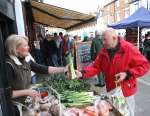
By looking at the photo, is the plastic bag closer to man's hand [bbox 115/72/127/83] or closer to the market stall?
man's hand [bbox 115/72/127/83]

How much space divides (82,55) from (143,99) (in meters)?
5.10

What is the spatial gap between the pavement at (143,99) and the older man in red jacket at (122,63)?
10.7ft

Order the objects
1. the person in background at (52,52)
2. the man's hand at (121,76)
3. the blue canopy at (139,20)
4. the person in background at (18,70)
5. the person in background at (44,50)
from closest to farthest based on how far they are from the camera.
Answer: the person in background at (18,70) < the man's hand at (121,76) < the person in background at (52,52) < the person in background at (44,50) < the blue canopy at (139,20)

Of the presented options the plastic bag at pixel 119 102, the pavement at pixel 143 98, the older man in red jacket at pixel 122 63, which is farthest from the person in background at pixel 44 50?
the plastic bag at pixel 119 102

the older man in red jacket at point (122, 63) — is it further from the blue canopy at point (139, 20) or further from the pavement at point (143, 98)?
the blue canopy at point (139, 20)

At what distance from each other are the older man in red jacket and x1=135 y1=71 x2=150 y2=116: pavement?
3251 millimetres

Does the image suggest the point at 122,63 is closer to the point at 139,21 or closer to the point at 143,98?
the point at 143,98

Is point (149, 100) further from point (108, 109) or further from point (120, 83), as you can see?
point (108, 109)

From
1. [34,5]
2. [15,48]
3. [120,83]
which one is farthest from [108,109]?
[34,5]

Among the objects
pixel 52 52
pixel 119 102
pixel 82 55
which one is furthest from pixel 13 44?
pixel 52 52

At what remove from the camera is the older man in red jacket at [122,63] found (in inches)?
170

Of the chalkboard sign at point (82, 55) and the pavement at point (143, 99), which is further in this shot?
the chalkboard sign at point (82, 55)

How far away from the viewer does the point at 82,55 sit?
14.0 meters

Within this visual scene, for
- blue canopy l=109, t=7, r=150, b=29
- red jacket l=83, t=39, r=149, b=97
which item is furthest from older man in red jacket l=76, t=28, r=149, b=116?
blue canopy l=109, t=7, r=150, b=29
